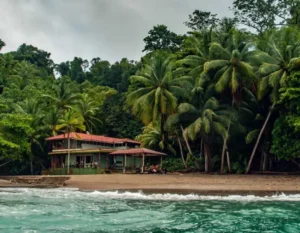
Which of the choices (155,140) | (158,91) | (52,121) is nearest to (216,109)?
(158,91)

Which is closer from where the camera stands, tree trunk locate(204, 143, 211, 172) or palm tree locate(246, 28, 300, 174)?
palm tree locate(246, 28, 300, 174)

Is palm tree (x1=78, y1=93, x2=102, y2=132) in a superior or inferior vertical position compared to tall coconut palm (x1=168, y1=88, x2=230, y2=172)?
superior

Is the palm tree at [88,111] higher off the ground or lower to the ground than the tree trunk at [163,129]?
higher

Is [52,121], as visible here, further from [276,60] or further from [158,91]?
[276,60]

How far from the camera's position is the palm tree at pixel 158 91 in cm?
3569

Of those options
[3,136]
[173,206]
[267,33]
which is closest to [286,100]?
[267,33]

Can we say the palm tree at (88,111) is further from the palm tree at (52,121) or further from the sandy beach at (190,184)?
the sandy beach at (190,184)

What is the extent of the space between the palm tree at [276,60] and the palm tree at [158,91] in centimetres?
706

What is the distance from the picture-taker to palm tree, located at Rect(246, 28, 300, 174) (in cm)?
3073

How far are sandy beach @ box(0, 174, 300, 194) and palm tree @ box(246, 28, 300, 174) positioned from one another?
22.5ft

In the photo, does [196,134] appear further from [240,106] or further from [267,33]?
[267,33]

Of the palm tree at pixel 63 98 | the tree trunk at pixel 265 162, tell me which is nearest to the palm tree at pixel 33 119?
the palm tree at pixel 63 98

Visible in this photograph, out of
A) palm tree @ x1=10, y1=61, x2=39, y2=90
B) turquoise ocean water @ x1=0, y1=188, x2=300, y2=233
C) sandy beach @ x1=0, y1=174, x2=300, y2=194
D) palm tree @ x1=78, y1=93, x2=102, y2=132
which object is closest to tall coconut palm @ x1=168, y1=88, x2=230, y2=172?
sandy beach @ x1=0, y1=174, x2=300, y2=194

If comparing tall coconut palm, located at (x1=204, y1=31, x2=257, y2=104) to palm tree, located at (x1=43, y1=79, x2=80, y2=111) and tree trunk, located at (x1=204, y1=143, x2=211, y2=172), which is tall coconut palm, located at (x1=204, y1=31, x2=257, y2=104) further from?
palm tree, located at (x1=43, y1=79, x2=80, y2=111)
